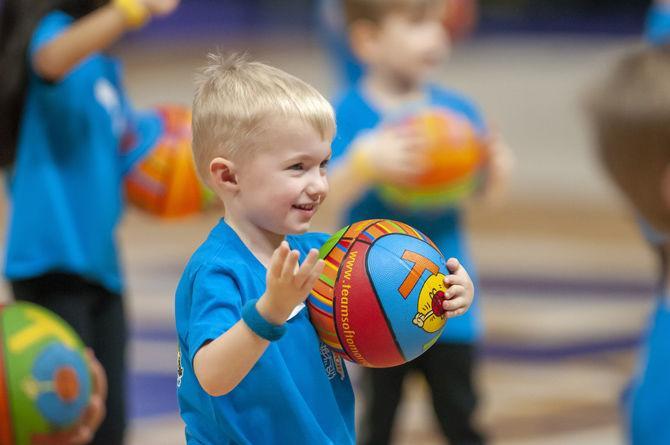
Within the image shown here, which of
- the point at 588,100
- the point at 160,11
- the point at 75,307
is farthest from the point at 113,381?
the point at 588,100

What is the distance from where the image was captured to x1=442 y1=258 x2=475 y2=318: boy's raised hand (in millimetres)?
2662

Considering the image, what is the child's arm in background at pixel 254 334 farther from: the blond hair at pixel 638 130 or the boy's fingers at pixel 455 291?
the blond hair at pixel 638 130

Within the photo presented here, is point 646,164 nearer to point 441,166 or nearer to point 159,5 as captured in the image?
point 159,5

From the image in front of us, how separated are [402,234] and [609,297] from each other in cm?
668

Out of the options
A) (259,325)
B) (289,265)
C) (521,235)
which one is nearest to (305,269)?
(289,265)

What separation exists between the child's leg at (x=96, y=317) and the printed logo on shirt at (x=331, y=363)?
1.60 meters

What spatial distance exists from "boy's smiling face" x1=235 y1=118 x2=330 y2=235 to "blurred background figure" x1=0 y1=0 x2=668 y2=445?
1.53 feet

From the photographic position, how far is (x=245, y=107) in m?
2.61

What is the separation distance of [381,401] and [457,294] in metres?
2.23

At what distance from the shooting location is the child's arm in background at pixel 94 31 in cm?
391

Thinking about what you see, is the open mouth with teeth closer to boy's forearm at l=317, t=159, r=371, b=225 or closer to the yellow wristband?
the yellow wristband

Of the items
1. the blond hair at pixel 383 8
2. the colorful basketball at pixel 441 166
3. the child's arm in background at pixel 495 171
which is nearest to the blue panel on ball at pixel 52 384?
the colorful basketball at pixel 441 166

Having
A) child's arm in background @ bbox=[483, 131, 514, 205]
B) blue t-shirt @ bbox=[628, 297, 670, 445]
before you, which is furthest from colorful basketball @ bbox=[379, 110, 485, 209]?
blue t-shirt @ bbox=[628, 297, 670, 445]

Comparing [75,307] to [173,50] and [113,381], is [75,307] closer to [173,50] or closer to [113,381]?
[113,381]
